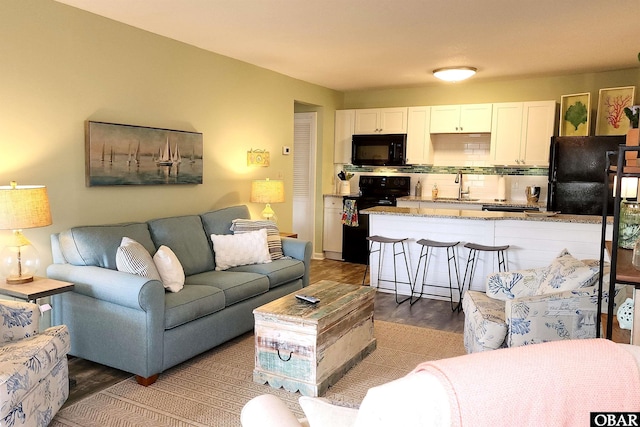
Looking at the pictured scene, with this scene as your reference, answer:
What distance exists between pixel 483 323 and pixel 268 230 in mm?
2310

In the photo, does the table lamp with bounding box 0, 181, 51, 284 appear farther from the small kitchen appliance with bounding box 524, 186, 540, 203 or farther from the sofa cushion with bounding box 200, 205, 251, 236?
the small kitchen appliance with bounding box 524, 186, 540, 203

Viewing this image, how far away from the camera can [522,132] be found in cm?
612

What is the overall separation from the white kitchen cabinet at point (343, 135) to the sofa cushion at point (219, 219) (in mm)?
2747

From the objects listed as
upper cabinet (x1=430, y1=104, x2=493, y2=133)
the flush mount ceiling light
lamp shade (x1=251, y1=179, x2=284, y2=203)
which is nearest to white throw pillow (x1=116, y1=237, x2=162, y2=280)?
lamp shade (x1=251, y1=179, x2=284, y2=203)

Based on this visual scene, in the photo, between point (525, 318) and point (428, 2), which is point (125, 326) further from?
point (428, 2)

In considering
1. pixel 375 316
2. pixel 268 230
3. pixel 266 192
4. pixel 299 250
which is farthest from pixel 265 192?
pixel 375 316

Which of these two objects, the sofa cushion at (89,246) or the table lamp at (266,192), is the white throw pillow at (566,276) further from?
the sofa cushion at (89,246)

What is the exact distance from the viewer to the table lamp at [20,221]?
110 inches

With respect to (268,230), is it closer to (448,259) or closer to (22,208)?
(448,259)

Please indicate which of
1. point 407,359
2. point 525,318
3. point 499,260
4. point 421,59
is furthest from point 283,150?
point 525,318

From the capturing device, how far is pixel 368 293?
3.53 meters

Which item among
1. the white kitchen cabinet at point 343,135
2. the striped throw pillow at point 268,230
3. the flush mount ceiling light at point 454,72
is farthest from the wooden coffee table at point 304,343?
the white kitchen cabinet at point 343,135

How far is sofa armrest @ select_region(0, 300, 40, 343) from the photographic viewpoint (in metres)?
2.55

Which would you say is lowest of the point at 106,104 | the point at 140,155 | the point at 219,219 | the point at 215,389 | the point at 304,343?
the point at 215,389
